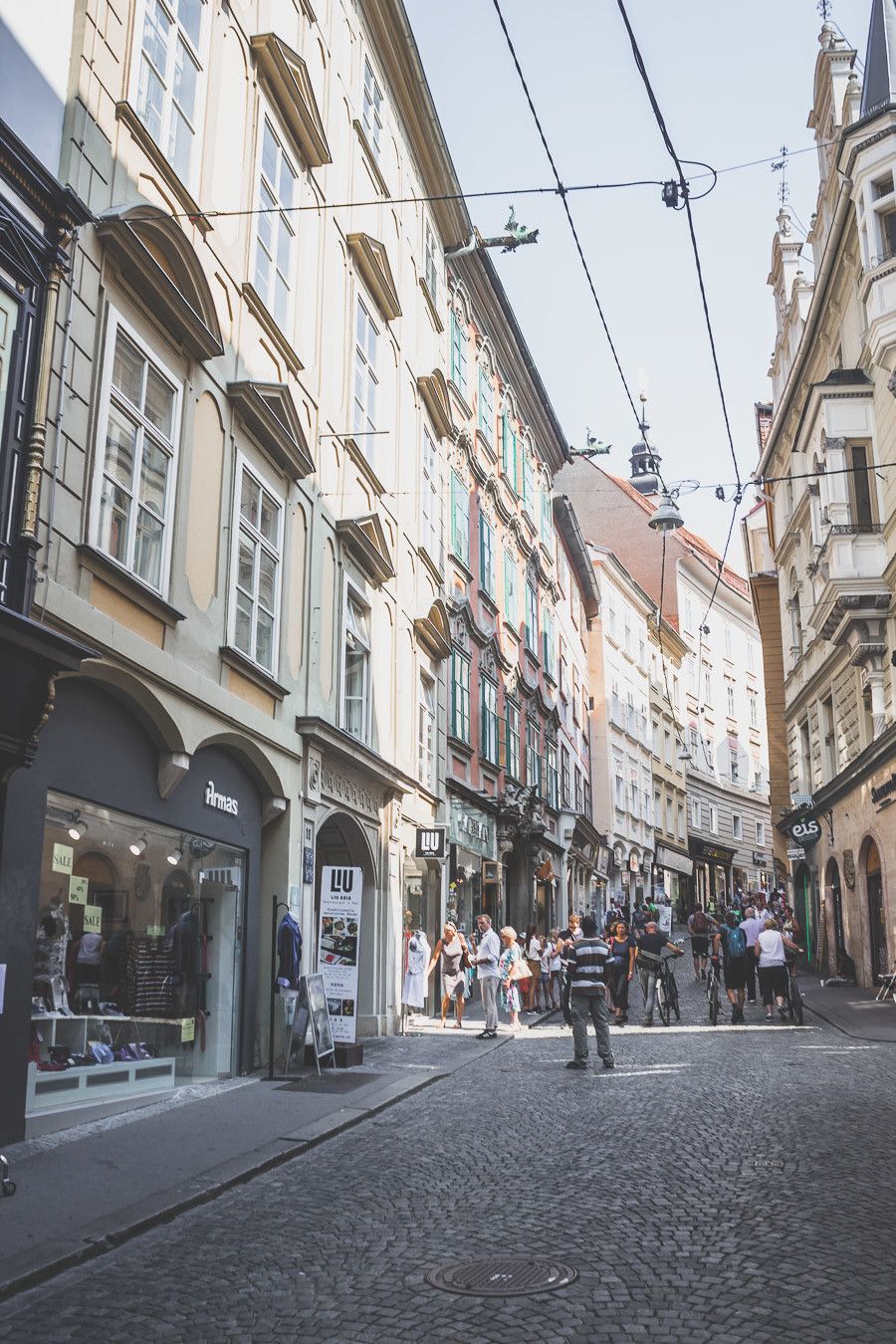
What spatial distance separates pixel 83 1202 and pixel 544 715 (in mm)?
31516

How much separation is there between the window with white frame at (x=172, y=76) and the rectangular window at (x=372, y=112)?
7.73 meters

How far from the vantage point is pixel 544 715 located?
3853cm

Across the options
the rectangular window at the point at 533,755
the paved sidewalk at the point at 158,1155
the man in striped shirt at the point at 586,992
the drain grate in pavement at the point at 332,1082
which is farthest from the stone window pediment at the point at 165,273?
the rectangular window at the point at 533,755

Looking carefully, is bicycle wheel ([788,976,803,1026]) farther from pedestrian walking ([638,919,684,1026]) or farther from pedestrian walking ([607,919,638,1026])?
pedestrian walking ([607,919,638,1026])

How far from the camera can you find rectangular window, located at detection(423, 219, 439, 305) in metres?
26.1

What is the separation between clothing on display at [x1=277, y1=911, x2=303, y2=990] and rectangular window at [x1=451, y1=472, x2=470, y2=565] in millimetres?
14549

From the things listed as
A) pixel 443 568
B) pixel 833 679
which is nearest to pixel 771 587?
pixel 833 679

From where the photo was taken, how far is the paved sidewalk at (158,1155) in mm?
6719

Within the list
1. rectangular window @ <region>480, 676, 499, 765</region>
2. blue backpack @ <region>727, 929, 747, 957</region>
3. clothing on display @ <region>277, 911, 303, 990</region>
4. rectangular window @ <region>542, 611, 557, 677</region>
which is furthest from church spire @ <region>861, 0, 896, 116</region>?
clothing on display @ <region>277, 911, 303, 990</region>

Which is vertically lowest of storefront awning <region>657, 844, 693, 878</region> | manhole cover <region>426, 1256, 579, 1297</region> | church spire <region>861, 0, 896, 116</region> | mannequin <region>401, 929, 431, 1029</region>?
manhole cover <region>426, 1256, 579, 1297</region>

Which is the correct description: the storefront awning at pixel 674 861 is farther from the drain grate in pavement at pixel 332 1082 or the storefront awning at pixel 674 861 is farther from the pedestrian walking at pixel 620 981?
the drain grate in pavement at pixel 332 1082

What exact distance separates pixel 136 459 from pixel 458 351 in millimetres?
18966

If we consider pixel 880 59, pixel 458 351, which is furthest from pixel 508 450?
pixel 880 59

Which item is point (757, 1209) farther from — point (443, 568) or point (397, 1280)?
point (443, 568)
